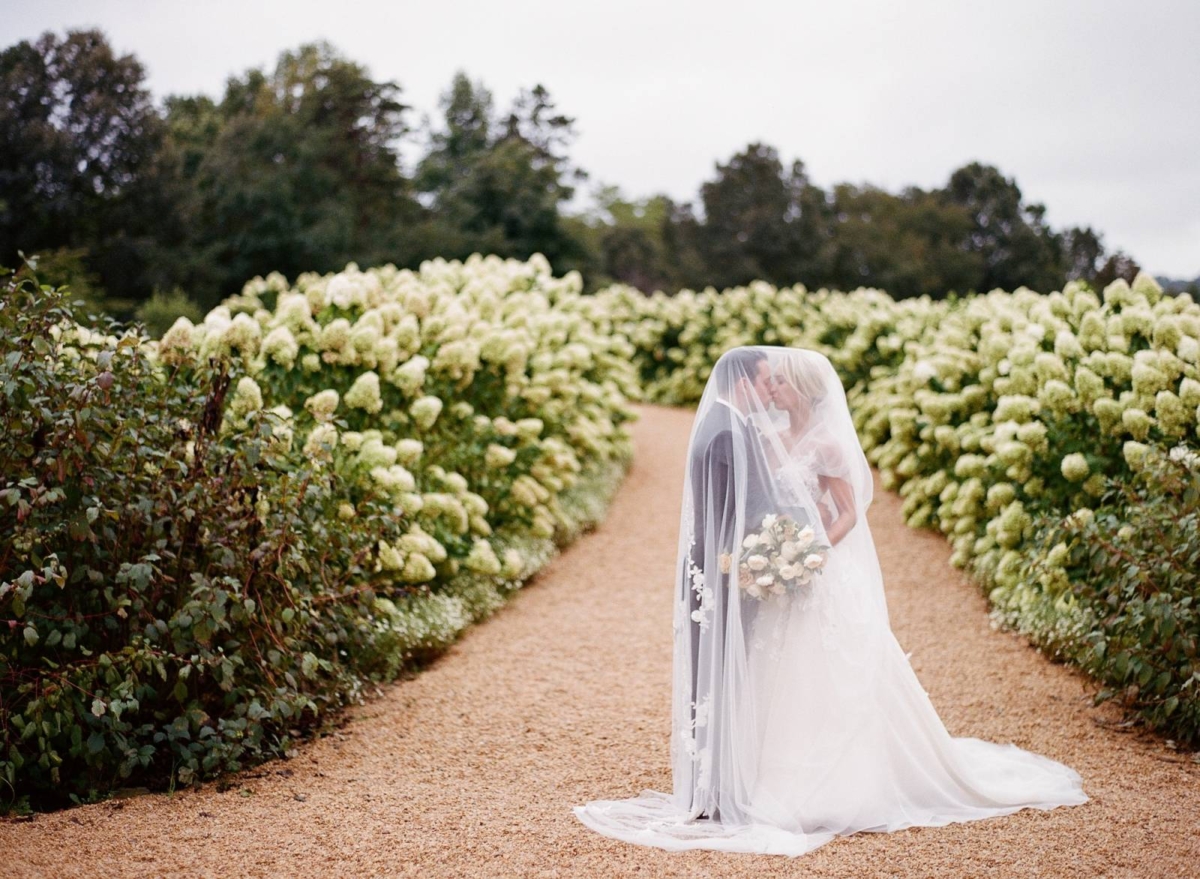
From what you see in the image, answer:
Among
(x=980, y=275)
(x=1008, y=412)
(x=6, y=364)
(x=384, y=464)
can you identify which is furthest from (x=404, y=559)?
(x=980, y=275)

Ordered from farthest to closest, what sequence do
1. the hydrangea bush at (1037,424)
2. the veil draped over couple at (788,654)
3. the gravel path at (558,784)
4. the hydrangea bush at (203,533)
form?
the hydrangea bush at (1037,424) < the hydrangea bush at (203,533) < the veil draped over couple at (788,654) < the gravel path at (558,784)

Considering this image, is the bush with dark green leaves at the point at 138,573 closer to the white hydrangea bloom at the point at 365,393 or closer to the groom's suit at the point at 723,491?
the white hydrangea bloom at the point at 365,393

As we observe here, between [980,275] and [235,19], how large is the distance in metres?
18.0

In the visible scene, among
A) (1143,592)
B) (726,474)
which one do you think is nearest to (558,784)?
(726,474)

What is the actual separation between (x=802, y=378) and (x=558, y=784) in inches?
80.8

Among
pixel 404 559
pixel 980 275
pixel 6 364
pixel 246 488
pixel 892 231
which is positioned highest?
pixel 892 231

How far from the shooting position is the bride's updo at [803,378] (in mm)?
4555

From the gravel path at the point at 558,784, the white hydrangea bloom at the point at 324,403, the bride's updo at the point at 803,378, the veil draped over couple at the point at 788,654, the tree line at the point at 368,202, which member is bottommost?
the gravel path at the point at 558,784

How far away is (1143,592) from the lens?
5461 millimetres

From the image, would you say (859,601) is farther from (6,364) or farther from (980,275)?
(980,275)

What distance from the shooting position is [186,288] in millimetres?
18578

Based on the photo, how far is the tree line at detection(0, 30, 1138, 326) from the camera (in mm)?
16516

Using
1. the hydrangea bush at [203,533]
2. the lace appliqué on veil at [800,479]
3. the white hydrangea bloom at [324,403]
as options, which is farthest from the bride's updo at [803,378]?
the white hydrangea bloom at [324,403]

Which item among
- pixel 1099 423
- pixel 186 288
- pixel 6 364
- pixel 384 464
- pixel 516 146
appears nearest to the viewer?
pixel 6 364
